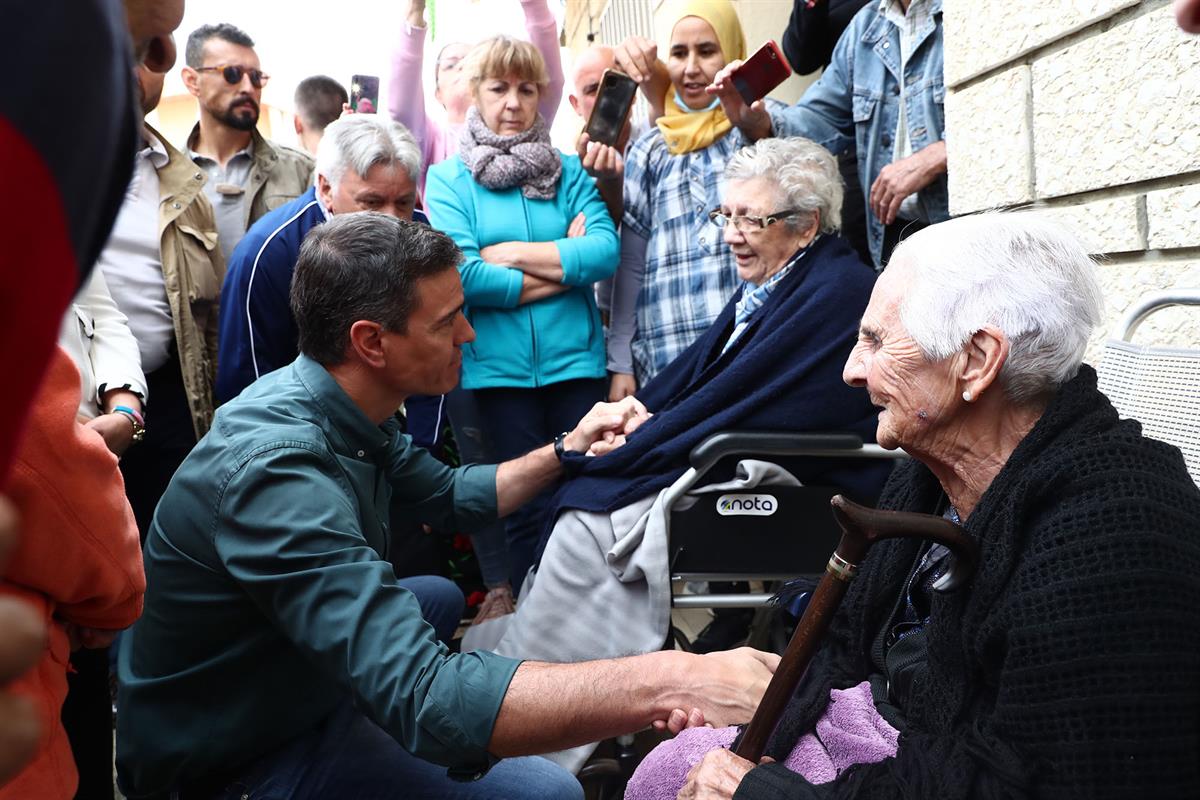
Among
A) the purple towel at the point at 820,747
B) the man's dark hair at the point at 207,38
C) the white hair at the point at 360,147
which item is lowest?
the purple towel at the point at 820,747

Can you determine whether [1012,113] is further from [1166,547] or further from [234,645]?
[234,645]

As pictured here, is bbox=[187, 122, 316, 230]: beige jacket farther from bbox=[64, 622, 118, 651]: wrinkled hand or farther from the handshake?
bbox=[64, 622, 118, 651]: wrinkled hand

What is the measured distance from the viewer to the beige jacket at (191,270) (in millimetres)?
3377

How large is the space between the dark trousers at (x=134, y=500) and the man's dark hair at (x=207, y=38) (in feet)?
4.25

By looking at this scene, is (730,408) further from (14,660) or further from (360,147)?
(14,660)

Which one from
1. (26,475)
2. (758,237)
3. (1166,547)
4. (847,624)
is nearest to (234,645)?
(26,475)

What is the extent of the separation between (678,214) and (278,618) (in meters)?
2.45

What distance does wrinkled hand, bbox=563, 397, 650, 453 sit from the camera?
3008 mm

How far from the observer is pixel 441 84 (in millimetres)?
4641

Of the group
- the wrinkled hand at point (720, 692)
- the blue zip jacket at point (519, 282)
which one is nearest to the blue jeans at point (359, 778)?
the wrinkled hand at point (720, 692)

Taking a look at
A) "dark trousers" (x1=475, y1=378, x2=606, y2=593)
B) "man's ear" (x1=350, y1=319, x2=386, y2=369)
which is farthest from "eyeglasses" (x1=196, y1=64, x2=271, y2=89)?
"man's ear" (x1=350, y1=319, x2=386, y2=369)

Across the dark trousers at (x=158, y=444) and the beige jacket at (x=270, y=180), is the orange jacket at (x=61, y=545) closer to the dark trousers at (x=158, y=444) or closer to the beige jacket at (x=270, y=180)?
the dark trousers at (x=158, y=444)

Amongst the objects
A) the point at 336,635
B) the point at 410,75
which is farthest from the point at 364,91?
the point at 336,635

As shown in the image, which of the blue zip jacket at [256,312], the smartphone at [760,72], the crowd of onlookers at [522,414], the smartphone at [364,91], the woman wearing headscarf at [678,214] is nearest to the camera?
the crowd of onlookers at [522,414]
